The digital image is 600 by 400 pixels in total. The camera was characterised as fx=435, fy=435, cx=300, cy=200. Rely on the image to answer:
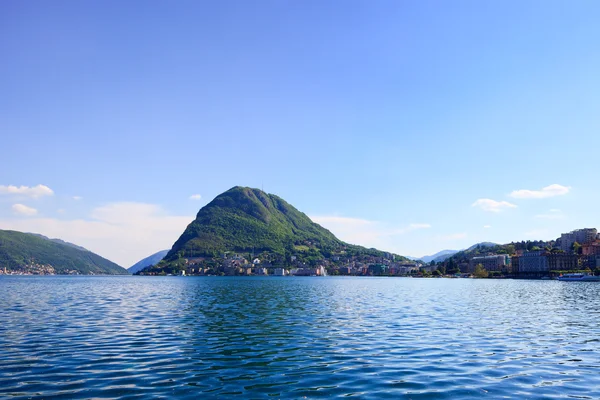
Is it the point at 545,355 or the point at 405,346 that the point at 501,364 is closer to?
the point at 545,355

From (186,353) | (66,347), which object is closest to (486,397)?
(186,353)

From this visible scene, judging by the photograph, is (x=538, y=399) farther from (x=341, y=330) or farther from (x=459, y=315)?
(x=459, y=315)

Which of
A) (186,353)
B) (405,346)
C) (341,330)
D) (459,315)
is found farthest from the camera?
(459,315)

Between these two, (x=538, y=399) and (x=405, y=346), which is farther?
(x=405, y=346)

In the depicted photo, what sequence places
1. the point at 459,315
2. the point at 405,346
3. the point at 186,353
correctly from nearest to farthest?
the point at 186,353
the point at 405,346
the point at 459,315

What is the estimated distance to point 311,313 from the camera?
5169cm

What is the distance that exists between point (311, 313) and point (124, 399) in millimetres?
35808

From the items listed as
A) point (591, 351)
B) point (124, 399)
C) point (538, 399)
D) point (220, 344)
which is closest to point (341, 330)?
point (220, 344)

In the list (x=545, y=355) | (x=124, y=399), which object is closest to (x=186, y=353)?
(x=124, y=399)

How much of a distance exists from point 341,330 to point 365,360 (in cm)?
1219

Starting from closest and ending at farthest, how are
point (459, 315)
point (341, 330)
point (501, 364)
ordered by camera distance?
point (501, 364) → point (341, 330) → point (459, 315)

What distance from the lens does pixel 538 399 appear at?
59.3 feet

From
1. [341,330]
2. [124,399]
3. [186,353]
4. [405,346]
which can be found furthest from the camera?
[341,330]

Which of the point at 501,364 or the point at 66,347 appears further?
the point at 66,347
